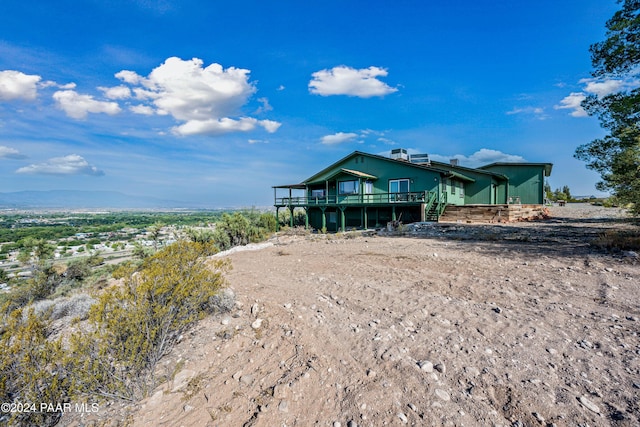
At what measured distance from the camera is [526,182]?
25422mm

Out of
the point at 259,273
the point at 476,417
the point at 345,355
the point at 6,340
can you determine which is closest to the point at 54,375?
the point at 6,340

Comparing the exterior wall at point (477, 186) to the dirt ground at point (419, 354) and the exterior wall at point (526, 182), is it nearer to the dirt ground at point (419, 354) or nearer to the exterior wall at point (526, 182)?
the exterior wall at point (526, 182)

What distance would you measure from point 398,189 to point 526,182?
12546 millimetres

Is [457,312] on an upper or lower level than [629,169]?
lower

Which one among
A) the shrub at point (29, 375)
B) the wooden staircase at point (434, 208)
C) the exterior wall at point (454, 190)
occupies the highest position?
the exterior wall at point (454, 190)

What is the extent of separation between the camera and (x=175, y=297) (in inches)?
143

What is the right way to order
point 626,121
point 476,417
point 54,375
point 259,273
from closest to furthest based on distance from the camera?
point 476,417 < point 54,375 < point 259,273 < point 626,121

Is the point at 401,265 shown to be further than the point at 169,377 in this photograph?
Yes

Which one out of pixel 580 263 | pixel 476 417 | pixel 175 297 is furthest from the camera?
pixel 580 263

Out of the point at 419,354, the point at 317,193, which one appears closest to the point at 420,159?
the point at 317,193

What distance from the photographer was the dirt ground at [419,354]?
2547 millimetres

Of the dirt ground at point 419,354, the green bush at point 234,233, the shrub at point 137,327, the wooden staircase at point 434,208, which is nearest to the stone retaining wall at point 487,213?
the wooden staircase at point 434,208

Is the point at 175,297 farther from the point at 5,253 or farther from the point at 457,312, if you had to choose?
the point at 5,253

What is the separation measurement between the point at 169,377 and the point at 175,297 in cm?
87
